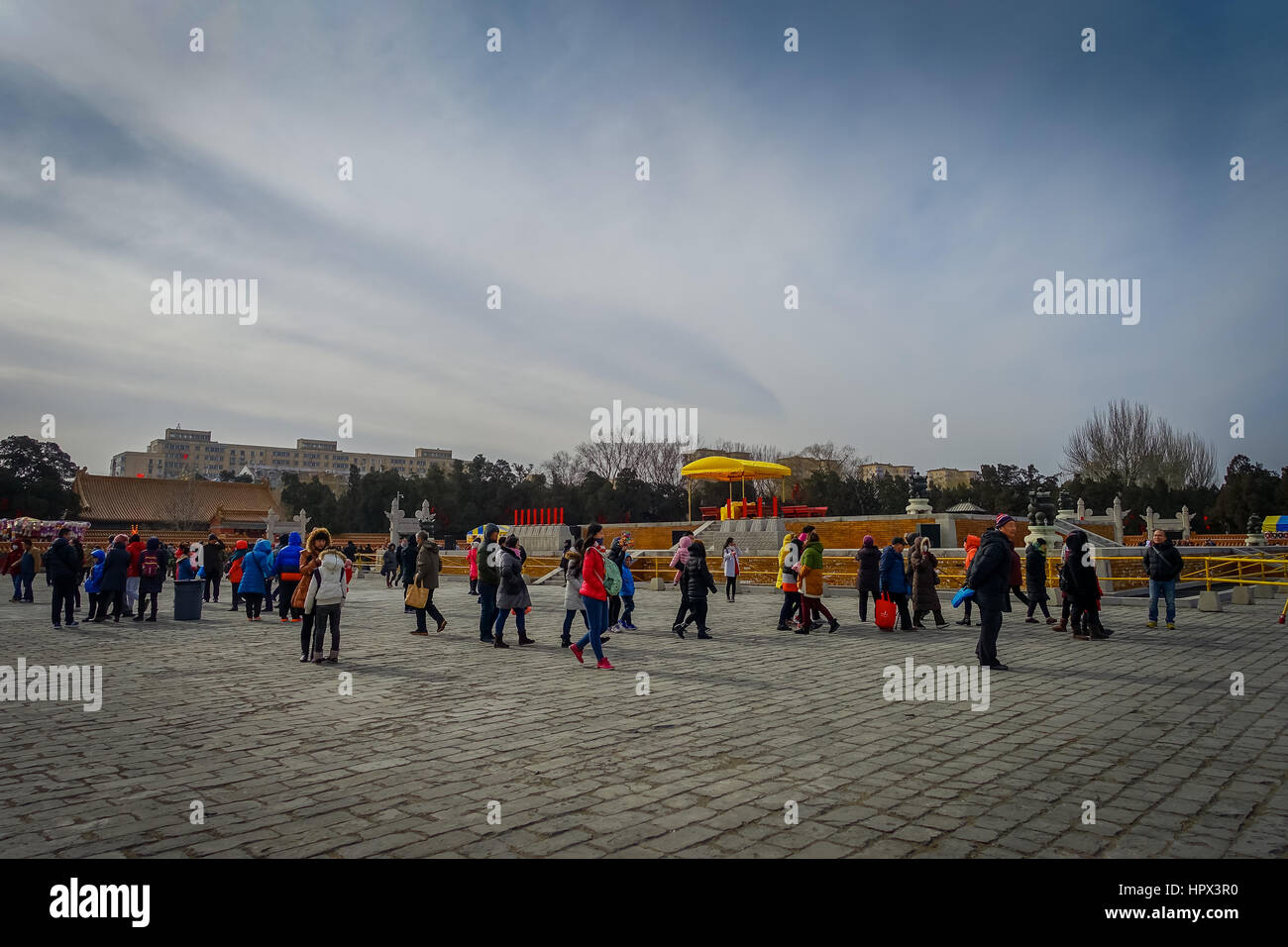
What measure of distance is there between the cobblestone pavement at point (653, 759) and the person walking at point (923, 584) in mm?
2877

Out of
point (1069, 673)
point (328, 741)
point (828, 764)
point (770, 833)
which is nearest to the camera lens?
point (770, 833)

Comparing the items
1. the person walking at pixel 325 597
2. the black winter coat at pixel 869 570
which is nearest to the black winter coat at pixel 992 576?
the black winter coat at pixel 869 570

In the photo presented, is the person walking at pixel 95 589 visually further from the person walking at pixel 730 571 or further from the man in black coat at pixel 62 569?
the person walking at pixel 730 571

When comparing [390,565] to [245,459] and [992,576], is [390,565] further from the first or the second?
[245,459]

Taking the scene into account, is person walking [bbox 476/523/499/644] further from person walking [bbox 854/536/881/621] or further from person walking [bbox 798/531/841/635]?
person walking [bbox 854/536/881/621]

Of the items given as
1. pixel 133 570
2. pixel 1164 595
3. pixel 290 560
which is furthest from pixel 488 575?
pixel 1164 595

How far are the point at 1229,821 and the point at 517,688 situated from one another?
5885mm

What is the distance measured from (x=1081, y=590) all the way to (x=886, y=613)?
2905mm

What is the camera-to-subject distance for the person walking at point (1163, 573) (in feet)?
39.4

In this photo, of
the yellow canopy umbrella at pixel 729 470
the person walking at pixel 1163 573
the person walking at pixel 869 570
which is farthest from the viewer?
the yellow canopy umbrella at pixel 729 470
